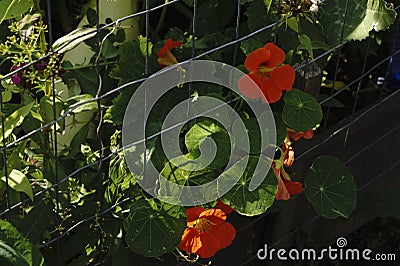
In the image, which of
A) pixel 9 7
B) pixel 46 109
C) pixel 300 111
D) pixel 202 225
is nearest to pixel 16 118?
pixel 46 109

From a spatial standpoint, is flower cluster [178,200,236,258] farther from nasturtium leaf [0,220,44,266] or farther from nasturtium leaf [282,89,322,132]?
nasturtium leaf [0,220,44,266]

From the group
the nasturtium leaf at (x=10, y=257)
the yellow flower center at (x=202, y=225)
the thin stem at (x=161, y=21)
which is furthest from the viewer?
the thin stem at (x=161, y=21)

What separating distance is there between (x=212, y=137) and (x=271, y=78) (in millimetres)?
170

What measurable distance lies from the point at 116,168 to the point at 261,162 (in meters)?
0.29

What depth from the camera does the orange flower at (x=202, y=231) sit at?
174 centimetres

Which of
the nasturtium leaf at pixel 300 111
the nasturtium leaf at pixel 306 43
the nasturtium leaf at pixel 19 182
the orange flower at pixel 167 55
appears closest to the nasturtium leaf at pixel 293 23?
the nasturtium leaf at pixel 306 43

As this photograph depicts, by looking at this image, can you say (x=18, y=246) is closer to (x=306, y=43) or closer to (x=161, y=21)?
(x=306, y=43)

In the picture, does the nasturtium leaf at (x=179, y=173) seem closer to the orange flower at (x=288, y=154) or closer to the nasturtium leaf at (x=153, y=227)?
the nasturtium leaf at (x=153, y=227)

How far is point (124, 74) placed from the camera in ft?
5.72

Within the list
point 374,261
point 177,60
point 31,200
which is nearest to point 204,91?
point 177,60

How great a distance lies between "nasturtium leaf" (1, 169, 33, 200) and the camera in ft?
5.00

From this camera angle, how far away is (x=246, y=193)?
174 cm

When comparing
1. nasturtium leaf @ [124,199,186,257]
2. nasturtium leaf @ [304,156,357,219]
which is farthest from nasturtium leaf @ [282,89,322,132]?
nasturtium leaf @ [124,199,186,257]

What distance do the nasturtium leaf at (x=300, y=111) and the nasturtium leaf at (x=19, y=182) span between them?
54cm
